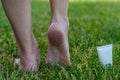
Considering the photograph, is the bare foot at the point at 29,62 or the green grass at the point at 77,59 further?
the bare foot at the point at 29,62

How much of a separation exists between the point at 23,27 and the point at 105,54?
509mm

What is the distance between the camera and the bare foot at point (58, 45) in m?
2.60

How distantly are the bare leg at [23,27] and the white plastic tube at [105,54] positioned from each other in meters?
0.41

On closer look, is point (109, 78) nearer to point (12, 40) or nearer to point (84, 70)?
point (84, 70)

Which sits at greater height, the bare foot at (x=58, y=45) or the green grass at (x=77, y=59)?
the bare foot at (x=58, y=45)

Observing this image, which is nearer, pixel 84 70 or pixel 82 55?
pixel 84 70

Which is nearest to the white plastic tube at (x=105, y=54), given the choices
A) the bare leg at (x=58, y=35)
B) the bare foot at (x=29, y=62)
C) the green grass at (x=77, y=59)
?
the green grass at (x=77, y=59)

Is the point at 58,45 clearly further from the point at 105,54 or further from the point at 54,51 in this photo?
the point at 105,54

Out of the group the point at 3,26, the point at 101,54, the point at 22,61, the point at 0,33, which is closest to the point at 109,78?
the point at 101,54

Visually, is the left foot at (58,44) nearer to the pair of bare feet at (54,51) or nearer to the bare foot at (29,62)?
the pair of bare feet at (54,51)

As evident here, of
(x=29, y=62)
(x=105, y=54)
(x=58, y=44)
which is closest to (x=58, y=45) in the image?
(x=58, y=44)

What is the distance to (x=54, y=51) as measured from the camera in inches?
106

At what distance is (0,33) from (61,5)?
168 centimetres

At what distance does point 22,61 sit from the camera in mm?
2654
